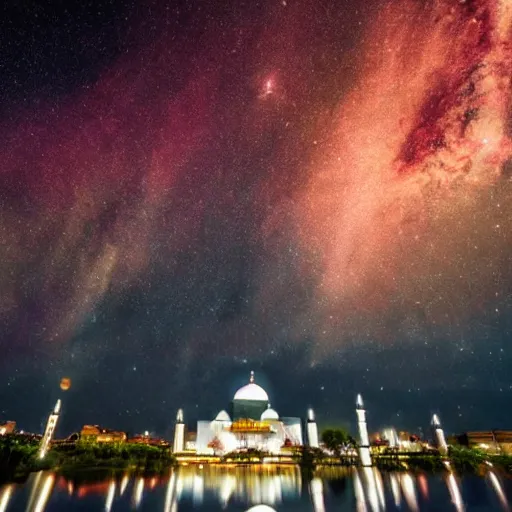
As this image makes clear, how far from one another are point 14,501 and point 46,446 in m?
42.2

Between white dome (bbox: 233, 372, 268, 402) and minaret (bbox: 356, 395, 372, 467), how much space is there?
29768mm

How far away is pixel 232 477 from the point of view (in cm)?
4216

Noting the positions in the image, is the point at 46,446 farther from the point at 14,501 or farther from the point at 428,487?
the point at 428,487

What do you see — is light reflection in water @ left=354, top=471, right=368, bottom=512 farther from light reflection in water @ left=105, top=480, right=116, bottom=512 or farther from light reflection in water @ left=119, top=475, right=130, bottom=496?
light reflection in water @ left=119, top=475, right=130, bottom=496

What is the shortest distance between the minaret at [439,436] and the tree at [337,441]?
17.2 meters

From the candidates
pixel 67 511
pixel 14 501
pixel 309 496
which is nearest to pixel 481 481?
pixel 309 496

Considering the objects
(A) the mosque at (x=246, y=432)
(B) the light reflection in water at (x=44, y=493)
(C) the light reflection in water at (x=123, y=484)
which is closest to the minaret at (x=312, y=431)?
(A) the mosque at (x=246, y=432)

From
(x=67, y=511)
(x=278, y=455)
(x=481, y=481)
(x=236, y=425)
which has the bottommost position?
(x=67, y=511)

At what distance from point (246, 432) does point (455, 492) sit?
48.4 m

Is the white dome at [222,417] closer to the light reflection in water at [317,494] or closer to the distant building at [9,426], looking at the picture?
the light reflection in water at [317,494]

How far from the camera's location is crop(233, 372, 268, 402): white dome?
91688mm

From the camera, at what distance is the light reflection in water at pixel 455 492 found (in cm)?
2872

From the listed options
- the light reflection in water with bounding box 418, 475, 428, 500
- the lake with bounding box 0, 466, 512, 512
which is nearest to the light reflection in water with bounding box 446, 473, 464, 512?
the lake with bounding box 0, 466, 512, 512

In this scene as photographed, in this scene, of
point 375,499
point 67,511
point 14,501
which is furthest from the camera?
point 375,499
